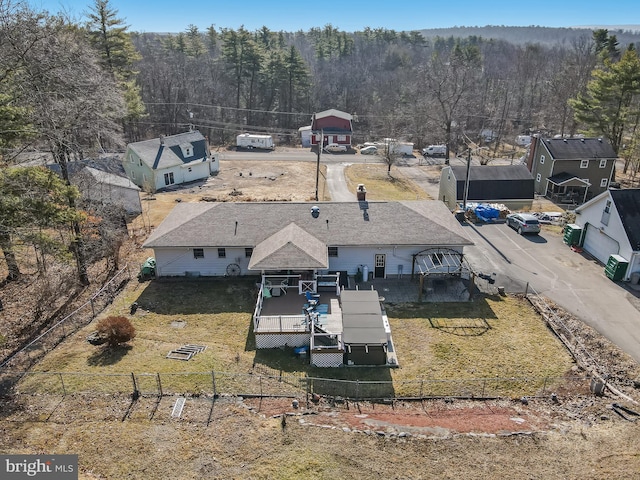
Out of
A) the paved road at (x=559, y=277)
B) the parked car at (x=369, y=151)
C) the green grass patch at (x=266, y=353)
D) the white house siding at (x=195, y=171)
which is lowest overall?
the green grass patch at (x=266, y=353)

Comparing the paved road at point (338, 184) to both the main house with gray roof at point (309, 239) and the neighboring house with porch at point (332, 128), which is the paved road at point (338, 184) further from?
the main house with gray roof at point (309, 239)

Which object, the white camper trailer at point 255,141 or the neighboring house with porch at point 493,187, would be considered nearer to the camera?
the neighboring house with porch at point 493,187

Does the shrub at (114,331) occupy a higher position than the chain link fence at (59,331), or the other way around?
the shrub at (114,331)

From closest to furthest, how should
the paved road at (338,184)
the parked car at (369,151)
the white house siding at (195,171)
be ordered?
the paved road at (338,184)
the white house siding at (195,171)
the parked car at (369,151)

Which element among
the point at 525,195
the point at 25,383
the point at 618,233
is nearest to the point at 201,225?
the point at 25,383

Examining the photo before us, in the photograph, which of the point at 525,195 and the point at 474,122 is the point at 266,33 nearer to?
the point at 474,122

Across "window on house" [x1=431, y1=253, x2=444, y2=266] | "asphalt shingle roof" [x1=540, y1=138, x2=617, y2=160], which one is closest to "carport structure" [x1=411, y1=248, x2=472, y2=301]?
"window on house" [x1=431, y1=253, x2=444, y2=266]

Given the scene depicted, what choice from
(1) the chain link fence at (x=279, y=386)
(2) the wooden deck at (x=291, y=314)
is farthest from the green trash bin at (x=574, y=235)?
(2) the wooden deck at (x=291, y=314)

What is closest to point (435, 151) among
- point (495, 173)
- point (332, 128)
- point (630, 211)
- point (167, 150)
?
point (332, 128)
